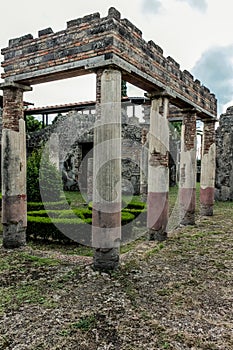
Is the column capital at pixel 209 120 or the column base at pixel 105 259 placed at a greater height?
the column capital at pixel 209 120

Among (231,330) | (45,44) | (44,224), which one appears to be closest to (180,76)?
(45,44)

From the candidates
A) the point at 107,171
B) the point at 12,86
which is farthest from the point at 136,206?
the point at 12,86

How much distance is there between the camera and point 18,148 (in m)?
7.05

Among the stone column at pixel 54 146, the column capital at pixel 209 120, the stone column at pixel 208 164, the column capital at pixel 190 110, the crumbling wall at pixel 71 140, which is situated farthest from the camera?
the crumbling wall at pixel 71 140

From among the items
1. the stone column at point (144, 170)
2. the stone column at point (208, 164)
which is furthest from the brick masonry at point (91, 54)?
the stone column at point (144, 170)

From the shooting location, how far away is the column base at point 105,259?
220 inches

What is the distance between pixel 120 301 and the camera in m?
4.47

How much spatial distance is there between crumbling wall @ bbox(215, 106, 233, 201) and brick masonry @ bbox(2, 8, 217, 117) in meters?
9.54

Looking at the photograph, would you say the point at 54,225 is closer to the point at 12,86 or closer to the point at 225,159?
the point at 12,86

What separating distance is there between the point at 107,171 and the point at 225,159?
1249cm

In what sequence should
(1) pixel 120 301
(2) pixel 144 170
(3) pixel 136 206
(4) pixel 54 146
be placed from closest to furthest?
(1) pixel 120 301
(3) pixel 136 206
(2) pixel 144 170
(4) pixel 54 146

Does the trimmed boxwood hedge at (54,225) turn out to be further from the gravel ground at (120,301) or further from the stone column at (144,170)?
the stone column at (144,170)

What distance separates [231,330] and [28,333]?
→ 2.37 m

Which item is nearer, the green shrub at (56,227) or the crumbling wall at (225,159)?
the green shrub at (56,227)
